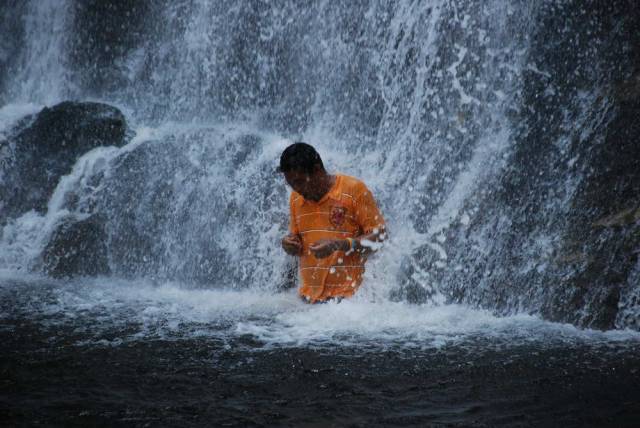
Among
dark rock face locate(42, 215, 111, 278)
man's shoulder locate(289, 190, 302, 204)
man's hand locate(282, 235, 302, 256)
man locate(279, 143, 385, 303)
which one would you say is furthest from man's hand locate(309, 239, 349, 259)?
dark rock face locate(42, 215, 111, 278)

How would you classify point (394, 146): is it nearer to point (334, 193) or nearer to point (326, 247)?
point (334, 193)

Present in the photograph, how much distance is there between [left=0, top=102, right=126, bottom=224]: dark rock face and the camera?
10602mm

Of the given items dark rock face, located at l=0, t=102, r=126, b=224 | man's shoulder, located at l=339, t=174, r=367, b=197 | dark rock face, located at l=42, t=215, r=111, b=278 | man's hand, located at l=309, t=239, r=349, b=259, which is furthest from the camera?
dark rock face, located at l=0, t=102, r=126, b=224

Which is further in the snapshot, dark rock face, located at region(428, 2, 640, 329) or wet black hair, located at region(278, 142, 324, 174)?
dark rock face, located at region(428, 2, 640, 329)

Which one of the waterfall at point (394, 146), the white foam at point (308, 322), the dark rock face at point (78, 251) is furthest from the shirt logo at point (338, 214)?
the dark rock face at point (78, 251)

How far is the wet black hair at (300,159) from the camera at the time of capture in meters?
4.42

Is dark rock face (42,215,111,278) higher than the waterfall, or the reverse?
the waterfall

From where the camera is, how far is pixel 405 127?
7.63m

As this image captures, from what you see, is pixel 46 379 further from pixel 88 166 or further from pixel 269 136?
pixel 88 166

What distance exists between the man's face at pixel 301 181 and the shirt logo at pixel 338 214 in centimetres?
19

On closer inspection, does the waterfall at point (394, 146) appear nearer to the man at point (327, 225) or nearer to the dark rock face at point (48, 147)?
the dark rock face at point (48, 147)

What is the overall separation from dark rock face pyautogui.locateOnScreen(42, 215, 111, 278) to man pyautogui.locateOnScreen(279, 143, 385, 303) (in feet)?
15.6

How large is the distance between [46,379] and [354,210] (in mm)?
2177

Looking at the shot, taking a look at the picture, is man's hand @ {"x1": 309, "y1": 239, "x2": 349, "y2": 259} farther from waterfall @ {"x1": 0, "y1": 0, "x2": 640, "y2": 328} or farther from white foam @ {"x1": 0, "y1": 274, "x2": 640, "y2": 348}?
waterfall @ {"x1": 0, "y1": 0, "x2": 640, "y2": 328}
